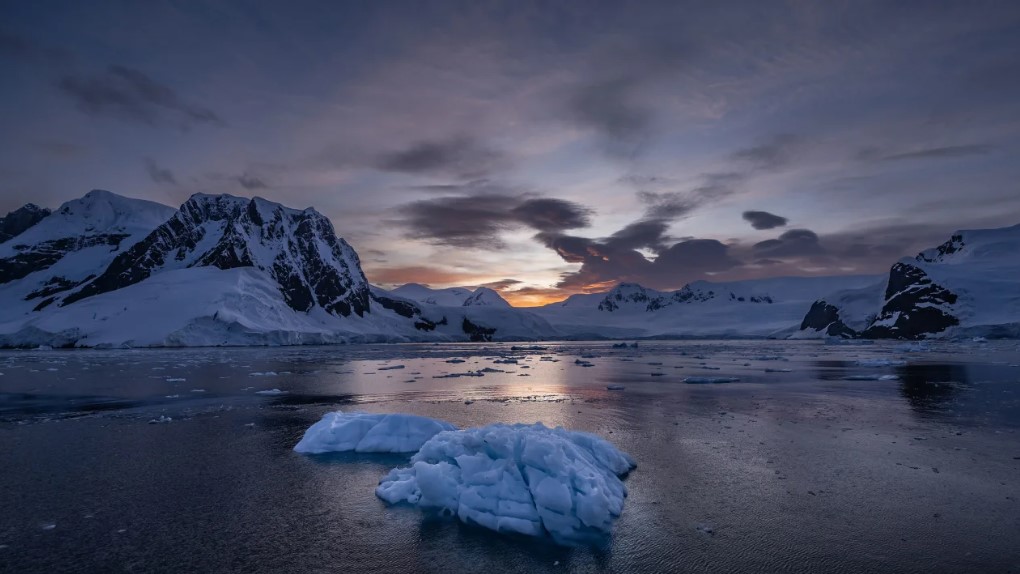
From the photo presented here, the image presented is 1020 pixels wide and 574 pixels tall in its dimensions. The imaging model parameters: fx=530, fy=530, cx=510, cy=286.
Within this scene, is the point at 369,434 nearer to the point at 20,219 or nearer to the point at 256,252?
the point at 256,252

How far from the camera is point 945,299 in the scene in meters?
97.3

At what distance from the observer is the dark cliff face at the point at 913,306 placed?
96812 millimetres

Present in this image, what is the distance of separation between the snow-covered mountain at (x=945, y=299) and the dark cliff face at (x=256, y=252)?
408ft

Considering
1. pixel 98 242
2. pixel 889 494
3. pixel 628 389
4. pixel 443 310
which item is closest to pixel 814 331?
pixel 443 310

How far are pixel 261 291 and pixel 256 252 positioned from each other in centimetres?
2790

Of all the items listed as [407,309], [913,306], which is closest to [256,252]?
[407,309]

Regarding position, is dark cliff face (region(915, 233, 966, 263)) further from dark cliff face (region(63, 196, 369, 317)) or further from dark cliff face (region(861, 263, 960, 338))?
dark cliff face (region(63, 196, 369, 317))

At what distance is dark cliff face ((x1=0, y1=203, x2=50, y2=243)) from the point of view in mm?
176625

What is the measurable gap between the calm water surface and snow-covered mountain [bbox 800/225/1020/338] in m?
95.7

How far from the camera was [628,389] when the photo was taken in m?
24.8

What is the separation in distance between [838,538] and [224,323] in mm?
90818

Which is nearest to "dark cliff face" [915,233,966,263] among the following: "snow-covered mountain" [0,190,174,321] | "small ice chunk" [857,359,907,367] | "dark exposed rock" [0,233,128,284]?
"small ice chunk" [857,359,907,367]

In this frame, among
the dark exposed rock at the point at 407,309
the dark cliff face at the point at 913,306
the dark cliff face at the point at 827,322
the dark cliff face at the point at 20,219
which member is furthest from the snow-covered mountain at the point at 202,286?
the dark cliff face at the point at 913,306

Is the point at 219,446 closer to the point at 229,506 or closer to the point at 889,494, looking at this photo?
the point at 229,506
